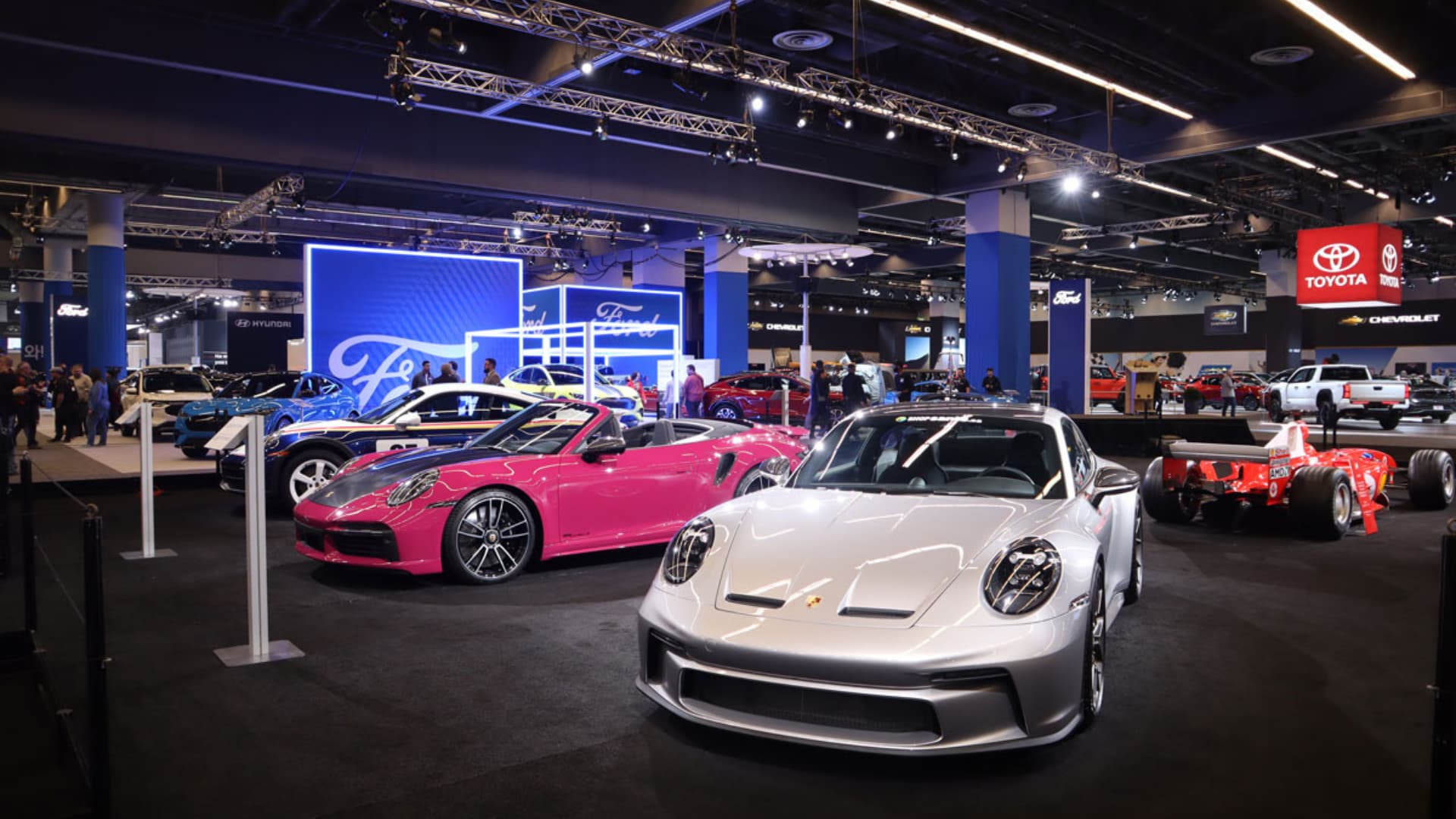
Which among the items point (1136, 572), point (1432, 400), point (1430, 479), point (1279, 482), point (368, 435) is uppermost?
point (1432, 400)

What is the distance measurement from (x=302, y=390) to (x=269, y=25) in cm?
589

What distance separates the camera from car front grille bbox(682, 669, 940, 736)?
3152 millimetres

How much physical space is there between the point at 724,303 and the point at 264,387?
13.7 meters

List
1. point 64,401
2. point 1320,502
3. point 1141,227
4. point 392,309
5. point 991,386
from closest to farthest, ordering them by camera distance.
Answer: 1. point 1320,502
2. point 991,386
3. point 64,401
4. point 392,309
5. point 1141,227

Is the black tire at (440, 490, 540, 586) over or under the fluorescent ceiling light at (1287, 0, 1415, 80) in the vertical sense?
under

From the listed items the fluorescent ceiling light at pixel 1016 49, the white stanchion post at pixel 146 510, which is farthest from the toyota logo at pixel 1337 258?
the white stanchion post at pixel 146 510

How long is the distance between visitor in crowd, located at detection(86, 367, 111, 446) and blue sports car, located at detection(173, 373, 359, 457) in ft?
10.5

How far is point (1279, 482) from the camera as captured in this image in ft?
27.4

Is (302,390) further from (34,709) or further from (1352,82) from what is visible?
(1352,82)

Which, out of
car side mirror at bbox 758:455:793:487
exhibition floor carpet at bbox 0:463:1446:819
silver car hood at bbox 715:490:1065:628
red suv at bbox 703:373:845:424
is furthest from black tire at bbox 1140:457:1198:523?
red suv at bbox 703:373:845:424

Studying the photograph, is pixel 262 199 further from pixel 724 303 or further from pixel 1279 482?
pixel 1279 482

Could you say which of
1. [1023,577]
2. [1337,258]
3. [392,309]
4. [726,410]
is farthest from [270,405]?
[1337,258]

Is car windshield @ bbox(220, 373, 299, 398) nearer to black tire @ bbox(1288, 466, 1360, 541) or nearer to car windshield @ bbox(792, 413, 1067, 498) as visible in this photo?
car windshield @ bbox(792, 413, 1067, 498)

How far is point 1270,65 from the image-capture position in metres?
14.8
